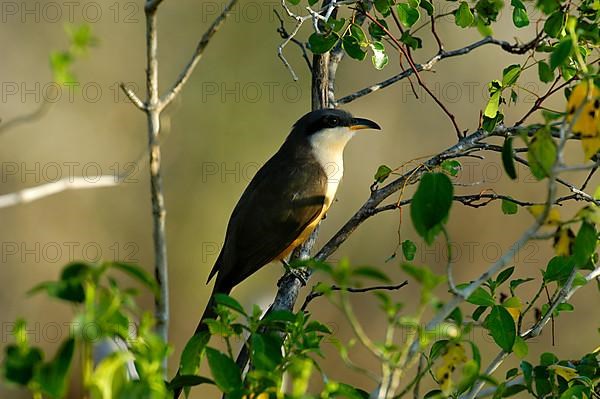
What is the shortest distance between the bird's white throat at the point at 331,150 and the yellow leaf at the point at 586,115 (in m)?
2.64

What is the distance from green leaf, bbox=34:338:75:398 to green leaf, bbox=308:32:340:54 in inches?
74.8

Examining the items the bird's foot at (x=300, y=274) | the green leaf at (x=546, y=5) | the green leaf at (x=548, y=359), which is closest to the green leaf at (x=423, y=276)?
the green leaf at (x=546, y=5)

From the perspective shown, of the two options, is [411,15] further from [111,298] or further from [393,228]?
[393,228]

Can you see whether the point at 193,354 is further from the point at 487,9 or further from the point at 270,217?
the point at 270,217

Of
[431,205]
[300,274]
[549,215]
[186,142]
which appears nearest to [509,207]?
[300,274]

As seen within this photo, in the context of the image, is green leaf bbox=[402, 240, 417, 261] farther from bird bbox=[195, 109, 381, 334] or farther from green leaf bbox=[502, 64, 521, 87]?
bird bbox=[195, 109, 381, 334]

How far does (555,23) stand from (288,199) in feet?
6.91

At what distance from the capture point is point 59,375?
4.33 feet

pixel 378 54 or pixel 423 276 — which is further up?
pixel 378 54

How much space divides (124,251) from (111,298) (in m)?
5.79

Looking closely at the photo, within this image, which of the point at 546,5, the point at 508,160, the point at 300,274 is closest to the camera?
the point at 508,160

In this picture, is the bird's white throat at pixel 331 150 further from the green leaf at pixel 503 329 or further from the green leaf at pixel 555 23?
the green leaf at pixel 503 329

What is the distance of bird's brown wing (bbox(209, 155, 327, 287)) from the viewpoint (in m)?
4.20

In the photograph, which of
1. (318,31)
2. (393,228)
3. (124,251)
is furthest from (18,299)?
(318,31)
